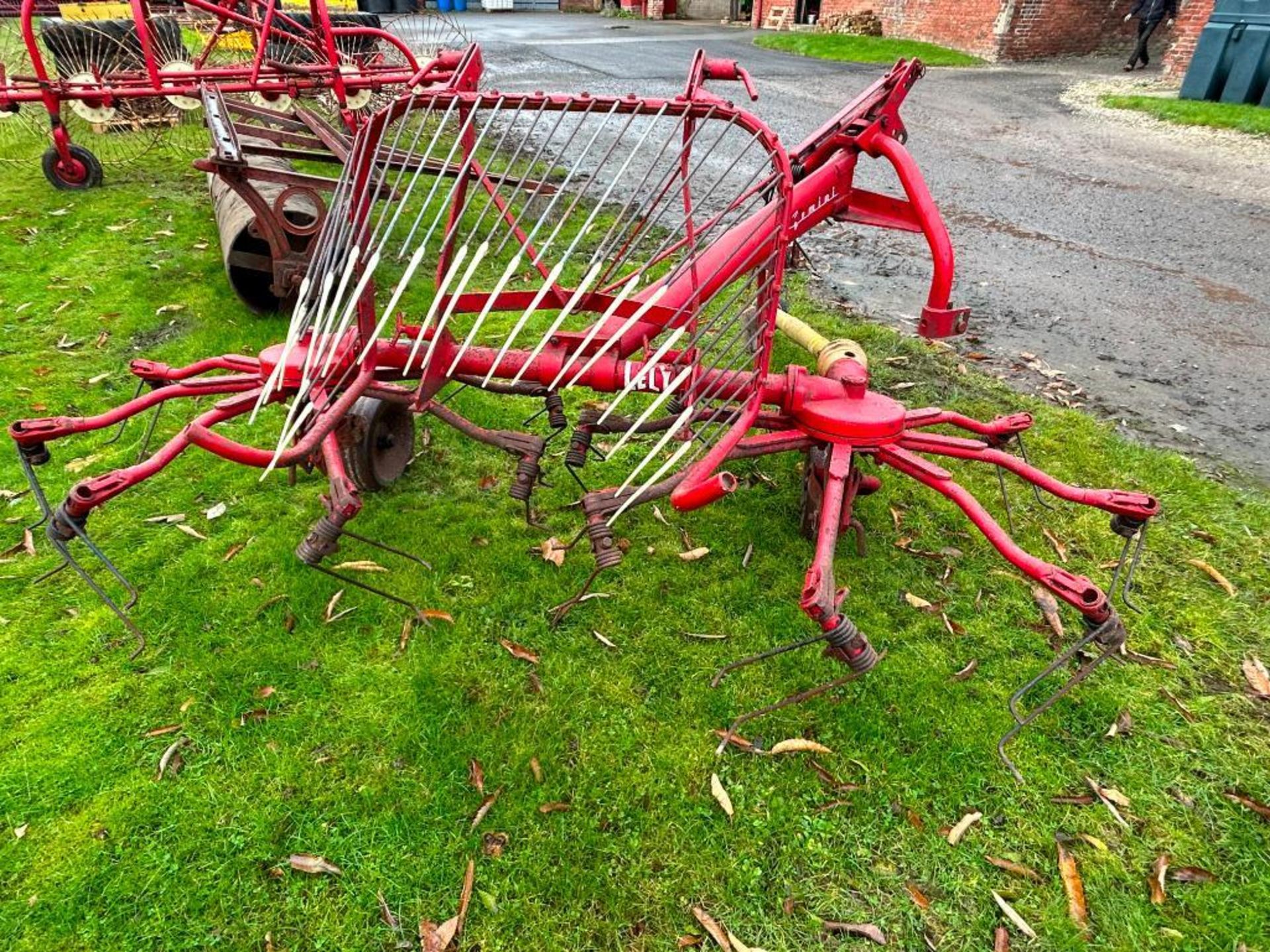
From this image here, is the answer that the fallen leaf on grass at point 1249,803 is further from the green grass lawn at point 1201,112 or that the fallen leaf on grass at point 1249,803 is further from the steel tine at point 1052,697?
the green grass lawn at point 1201,112

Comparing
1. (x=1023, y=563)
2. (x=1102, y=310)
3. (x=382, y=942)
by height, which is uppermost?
(x=1023, y=563)

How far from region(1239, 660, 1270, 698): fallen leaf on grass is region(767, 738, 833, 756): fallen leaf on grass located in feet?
5.31

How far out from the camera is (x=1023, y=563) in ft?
8.36

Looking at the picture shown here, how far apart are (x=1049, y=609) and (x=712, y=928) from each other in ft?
6.42

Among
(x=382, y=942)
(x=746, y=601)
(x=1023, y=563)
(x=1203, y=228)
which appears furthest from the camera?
(x=1203, y=228)

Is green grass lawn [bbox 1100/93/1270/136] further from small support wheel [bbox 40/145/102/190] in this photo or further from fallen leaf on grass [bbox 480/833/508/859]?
small support wheel [bbox 40/145/102/190]

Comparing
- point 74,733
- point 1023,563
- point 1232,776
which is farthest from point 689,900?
point 74,733

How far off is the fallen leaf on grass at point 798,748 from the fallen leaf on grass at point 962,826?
0.43 metres

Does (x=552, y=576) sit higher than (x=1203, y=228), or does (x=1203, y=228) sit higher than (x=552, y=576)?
(x=1203, y=228)

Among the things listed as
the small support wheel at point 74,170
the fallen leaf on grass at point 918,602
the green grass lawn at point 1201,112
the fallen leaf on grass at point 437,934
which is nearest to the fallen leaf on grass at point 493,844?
the fallen leaf on grass at point 437,934

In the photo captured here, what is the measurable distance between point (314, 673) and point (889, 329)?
4.14 meters

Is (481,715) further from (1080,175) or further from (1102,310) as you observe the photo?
(1080,175)

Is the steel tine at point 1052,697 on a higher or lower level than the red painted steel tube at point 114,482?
lower

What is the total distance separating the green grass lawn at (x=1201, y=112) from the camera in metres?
9.59
